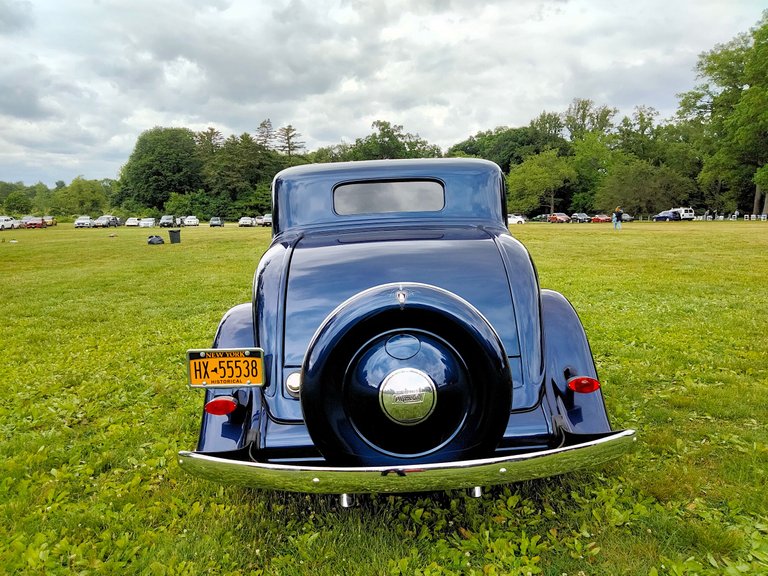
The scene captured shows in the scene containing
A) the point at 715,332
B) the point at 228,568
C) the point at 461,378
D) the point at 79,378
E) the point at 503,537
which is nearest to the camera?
the point at 461,378

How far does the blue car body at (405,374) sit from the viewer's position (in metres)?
2.17

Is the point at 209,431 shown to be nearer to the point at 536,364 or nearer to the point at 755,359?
the point at 536,364

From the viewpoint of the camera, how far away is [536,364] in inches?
104

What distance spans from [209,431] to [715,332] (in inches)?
247

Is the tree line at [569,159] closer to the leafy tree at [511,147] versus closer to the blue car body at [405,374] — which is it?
the leafy tree at [511,147]

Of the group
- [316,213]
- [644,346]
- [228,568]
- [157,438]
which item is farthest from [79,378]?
[644,346]

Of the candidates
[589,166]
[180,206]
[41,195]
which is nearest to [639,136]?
[589,166]

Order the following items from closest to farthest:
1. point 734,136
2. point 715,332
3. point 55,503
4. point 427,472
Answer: point 427,472 → point 55,503 → point 715,332 → point 734,136

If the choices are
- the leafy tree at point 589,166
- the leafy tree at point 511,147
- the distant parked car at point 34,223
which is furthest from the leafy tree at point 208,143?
the leafy tree at point 589,166

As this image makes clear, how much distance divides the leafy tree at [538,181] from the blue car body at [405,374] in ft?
221

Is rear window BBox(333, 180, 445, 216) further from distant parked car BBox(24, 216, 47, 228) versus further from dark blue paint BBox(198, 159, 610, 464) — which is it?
distant parked car BBox(24, 216, 47, 228)

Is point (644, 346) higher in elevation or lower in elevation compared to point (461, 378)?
lower

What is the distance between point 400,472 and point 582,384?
1.18 metres

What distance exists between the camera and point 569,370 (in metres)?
2.78
